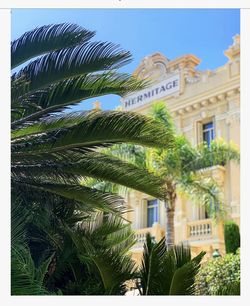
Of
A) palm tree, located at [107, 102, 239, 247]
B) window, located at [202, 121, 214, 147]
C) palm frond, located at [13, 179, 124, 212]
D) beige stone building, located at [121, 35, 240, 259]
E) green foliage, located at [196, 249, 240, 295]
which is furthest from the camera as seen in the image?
window, located at [202, 121, 214, 147]

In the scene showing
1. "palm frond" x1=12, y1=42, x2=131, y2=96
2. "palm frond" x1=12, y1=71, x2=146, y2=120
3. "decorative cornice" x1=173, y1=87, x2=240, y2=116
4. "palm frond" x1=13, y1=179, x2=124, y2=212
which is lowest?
"palm frond" x1=13, y1=179, x2=124, y2=212

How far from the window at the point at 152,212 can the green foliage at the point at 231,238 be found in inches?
106

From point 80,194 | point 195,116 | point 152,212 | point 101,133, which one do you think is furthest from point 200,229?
point 101,133

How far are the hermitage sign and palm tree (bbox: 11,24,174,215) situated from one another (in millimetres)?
7920

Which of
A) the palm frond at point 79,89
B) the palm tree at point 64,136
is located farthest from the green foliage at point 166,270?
the palm frond at point 79,89

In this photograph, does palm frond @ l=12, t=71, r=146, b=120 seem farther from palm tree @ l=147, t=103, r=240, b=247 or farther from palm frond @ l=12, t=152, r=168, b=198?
palm tree @ l=147, t=103, r=240, b=247

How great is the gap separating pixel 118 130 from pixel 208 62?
8.32 metres

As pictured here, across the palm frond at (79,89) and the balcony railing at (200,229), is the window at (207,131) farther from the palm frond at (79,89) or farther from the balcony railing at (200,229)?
the palm frond at (79,89)

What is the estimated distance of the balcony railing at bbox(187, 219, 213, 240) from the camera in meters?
11.0

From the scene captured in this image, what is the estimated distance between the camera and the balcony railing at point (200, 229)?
1099 centimetres

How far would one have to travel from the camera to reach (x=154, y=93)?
1245 centimetres

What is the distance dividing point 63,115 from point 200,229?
754 centimetres

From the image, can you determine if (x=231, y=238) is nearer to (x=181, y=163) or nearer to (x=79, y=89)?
(x=181, y=163)

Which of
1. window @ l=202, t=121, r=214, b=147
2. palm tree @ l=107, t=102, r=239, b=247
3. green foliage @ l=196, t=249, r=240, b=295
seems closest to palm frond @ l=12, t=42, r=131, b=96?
green foliage @ l=196, t=249, r=240, b=295
